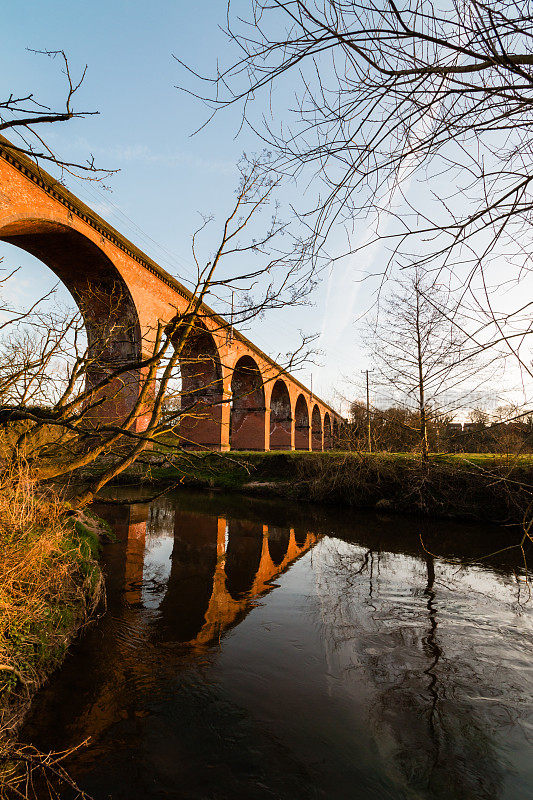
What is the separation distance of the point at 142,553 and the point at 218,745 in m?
4.72

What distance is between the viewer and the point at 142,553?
6.62 metres

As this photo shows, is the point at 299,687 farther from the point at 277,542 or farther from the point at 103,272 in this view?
the point at 103,272

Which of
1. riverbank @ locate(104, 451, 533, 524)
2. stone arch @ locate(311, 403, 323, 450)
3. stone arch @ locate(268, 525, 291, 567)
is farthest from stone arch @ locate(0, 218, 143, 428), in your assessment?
stone arch @ locate(311, 403, 323, 450)

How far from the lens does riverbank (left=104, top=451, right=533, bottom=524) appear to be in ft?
32.2

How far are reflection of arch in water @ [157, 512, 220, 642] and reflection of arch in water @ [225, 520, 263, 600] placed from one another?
0.90 ft

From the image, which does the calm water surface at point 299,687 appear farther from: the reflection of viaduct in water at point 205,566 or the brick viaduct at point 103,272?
the brick viaduct at point 103,272

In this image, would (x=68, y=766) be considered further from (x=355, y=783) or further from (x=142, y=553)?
(x=142, y=553)

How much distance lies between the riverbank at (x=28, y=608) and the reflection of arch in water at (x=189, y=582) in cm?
86

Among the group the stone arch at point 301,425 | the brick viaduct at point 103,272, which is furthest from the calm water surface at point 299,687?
the stone arch at point 301,425

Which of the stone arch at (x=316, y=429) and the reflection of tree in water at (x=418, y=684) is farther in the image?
the stone arch at (x=316, y=429)

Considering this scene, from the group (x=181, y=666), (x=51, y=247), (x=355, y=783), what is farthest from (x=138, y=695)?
(x=51, y=247)

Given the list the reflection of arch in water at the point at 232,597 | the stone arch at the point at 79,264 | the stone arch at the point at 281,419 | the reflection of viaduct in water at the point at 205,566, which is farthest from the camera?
the stone arch at the point at 281,419

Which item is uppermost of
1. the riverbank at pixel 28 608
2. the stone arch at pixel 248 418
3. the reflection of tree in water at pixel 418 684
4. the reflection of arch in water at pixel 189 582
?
the stone arch at pixel 248 418

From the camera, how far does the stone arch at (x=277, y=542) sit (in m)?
6.63
